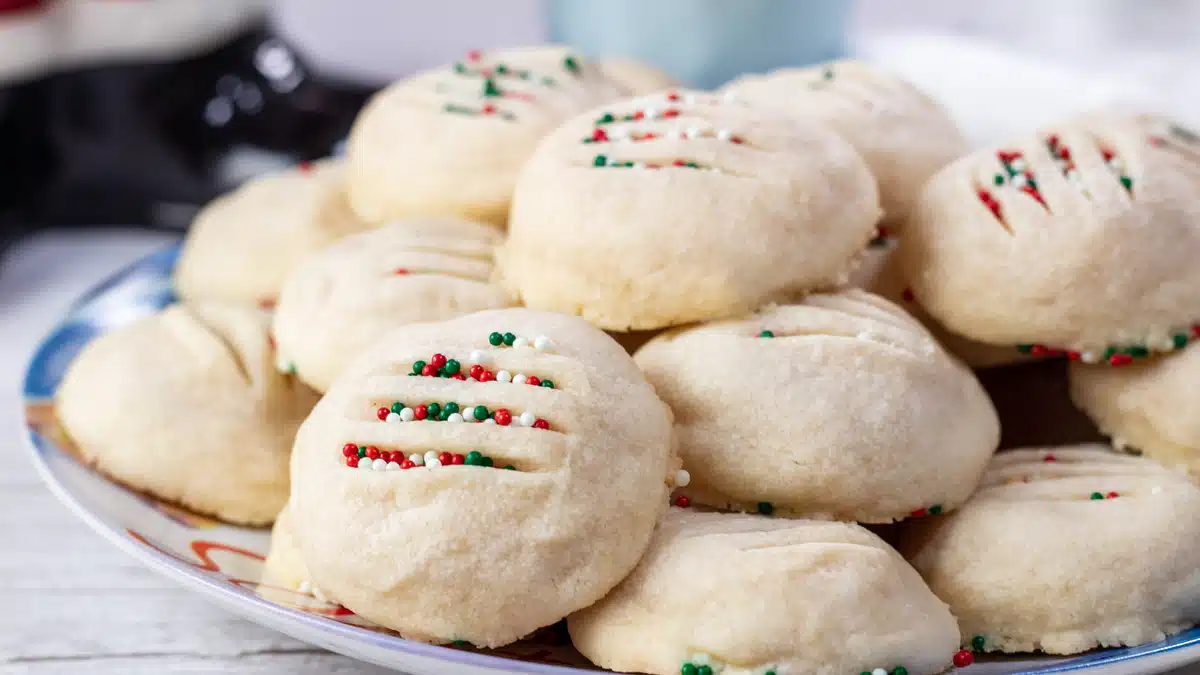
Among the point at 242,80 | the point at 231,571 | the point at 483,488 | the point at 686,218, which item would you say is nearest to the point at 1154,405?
the point at 686,218

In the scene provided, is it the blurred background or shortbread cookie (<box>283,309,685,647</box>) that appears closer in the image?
shortbread cookie (<box>283,309,685,647</box>)

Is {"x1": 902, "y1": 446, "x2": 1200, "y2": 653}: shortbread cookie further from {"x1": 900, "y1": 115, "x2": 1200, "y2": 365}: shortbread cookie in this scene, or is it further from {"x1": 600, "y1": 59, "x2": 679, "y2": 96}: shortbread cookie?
{"x1": 600, "y1": 59, "x2": 679, "y2": 96}: shortbread cookie

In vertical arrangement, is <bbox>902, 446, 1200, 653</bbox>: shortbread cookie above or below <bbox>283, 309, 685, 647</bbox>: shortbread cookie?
below

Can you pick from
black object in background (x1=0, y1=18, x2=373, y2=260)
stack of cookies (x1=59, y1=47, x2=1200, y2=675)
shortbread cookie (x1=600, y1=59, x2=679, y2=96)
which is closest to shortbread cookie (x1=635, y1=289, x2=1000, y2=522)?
stack of cookies (x1=59, y1=47, x2=1200, y2=675)

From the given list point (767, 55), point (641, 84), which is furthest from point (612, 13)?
point (641, 84)

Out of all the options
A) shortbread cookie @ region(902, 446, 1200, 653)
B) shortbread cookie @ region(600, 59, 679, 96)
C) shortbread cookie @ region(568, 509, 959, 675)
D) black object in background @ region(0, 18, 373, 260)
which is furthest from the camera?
black object in background @ region(0, 18, 373, 260)

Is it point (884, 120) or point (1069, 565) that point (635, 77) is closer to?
point (884, 120)

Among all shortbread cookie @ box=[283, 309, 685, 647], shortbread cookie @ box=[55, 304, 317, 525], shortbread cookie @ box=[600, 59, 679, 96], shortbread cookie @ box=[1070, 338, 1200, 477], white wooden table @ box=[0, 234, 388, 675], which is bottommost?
white wooden table @ box=[0, 234, 388, 675]

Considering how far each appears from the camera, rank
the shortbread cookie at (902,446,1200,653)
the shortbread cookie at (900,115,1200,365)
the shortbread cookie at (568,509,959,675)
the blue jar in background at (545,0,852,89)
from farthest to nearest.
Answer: the blue jar in background at (545,0,852,89) → the shortbread cookie at (900,115,1200,365) → the shortbread cookie at (902,446,1200,653) → the shortbread cookie at (568,509,959,675)

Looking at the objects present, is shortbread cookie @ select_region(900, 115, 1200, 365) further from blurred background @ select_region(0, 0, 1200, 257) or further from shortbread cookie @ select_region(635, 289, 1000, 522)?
blurred background @ select_region(0, 0, 1200, 257)
